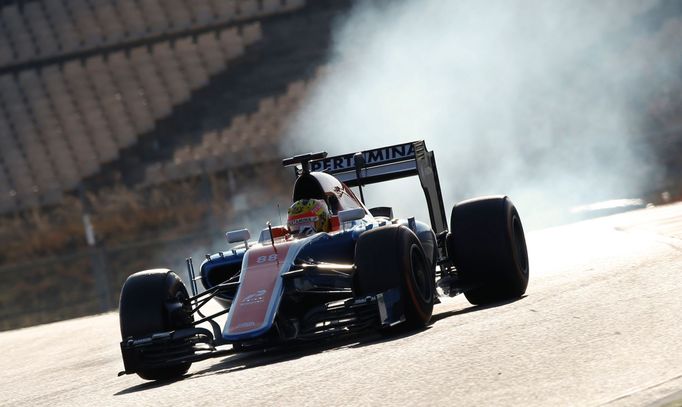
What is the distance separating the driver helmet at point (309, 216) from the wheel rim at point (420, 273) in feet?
4.18

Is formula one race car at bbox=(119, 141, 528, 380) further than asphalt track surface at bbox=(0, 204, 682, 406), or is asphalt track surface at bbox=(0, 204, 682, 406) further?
formula one race car at bbox=(119, 141, 528, 380)

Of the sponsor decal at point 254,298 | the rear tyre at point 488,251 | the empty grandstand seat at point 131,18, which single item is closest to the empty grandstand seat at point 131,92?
the empty grandstand seat at point 131,18

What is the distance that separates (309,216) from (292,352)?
5.07ft

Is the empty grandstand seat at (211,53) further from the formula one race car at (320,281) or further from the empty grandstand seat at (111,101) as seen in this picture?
the formula one race car at (320,281)

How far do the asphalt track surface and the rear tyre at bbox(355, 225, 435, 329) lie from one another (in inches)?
9.4

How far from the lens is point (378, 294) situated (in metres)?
8.49

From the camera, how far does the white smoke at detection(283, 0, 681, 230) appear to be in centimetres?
2495

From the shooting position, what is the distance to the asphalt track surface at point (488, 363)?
5773mm

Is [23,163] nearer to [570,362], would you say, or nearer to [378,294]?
[378,294]

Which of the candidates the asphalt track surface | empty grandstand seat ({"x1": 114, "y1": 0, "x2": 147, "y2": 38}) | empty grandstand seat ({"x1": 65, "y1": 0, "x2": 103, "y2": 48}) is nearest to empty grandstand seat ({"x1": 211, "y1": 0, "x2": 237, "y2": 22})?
empty grandstand seat ({"x1": 114, "y1": 0, "x2": 147, "y2": 38})

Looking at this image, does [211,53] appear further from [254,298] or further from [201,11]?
[254,298]

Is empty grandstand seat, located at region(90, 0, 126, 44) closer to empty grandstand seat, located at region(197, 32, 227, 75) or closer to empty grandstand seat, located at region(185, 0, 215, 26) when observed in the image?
empty grandstand seat, located at region(185, 0, 215, 26)

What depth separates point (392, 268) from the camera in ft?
28.3

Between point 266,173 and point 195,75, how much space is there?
213 inches
